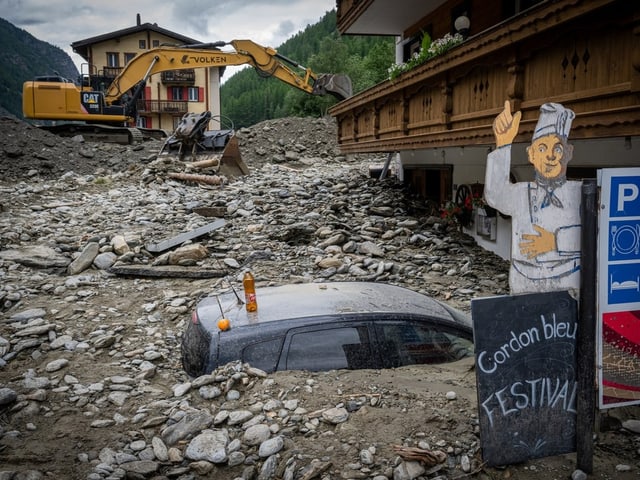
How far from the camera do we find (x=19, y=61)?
4670 inches

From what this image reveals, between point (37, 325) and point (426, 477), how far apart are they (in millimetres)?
6327

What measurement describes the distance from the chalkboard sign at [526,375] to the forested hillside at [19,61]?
96208 mm

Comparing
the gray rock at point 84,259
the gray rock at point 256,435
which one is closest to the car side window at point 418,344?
the gray rock at point 256,435

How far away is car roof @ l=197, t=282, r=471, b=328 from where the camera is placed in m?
5.12

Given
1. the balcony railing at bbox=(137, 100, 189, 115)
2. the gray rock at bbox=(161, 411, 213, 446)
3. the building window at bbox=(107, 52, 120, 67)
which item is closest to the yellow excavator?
the gray rock at bbox=(161, 411, 213, 446)

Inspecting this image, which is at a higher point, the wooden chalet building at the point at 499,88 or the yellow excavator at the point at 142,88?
the yellow excavator at the point at 142,88

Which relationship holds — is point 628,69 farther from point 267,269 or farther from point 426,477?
point 267,269

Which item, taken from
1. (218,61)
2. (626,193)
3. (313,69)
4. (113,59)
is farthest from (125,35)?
(626,193)

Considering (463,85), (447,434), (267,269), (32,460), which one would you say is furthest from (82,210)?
(447,434)

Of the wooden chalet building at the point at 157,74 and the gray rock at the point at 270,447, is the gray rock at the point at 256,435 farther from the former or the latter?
the wooden chalet building at the point at 157,74

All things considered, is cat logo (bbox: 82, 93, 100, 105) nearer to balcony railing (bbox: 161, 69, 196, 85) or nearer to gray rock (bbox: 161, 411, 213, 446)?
gray rock (bbox: 161, 411, 213, 446)

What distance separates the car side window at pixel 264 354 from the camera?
195 inches

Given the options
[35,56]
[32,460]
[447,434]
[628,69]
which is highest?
[35,56]

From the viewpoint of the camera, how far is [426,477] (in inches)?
149
